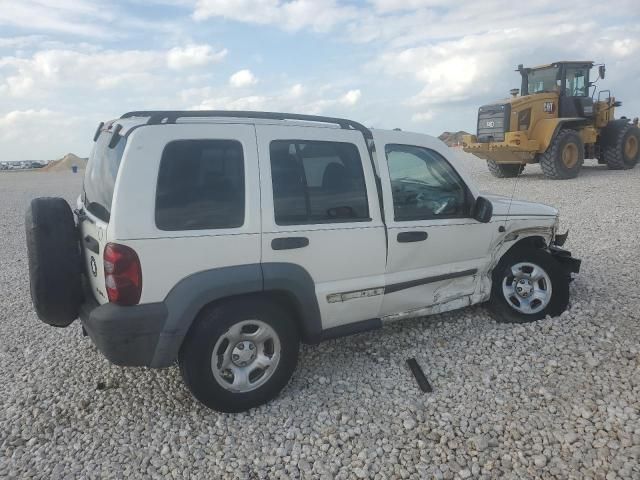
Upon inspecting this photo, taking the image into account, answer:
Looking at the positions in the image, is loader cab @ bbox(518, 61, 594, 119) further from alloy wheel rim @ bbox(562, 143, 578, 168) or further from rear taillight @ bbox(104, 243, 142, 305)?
rear taillight @ bbox(104, 243, 142, 305)

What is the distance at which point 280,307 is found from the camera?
3527 millimetres

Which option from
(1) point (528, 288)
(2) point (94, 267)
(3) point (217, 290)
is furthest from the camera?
(1) point (528, 288)

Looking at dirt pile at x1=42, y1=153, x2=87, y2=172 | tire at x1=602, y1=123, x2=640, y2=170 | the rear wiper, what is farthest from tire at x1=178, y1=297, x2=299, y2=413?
dirt pile at x1=42, y1=153, x2=87, y2=172

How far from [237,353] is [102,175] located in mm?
1459

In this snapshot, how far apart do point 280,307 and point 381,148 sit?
1.42m

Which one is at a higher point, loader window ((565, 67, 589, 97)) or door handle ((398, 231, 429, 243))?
loader window ((565, 67, 589, 97))

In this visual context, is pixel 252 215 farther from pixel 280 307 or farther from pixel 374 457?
pixel 374 457

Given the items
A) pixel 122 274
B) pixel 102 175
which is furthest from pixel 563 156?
pixel 122 274

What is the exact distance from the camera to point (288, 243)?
3.41m

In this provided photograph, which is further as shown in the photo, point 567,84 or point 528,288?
point 567,84

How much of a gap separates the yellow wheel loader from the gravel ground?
32.9ft

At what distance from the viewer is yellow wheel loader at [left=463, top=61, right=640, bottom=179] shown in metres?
14.1

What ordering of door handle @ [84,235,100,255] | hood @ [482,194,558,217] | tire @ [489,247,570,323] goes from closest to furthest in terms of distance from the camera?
1. door handle @ [84,235,100,255]
2. hood @ [482,194,558,217]
3. tire @ [489,247,570,323]

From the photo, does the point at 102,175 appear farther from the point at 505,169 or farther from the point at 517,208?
the point at 505,169
